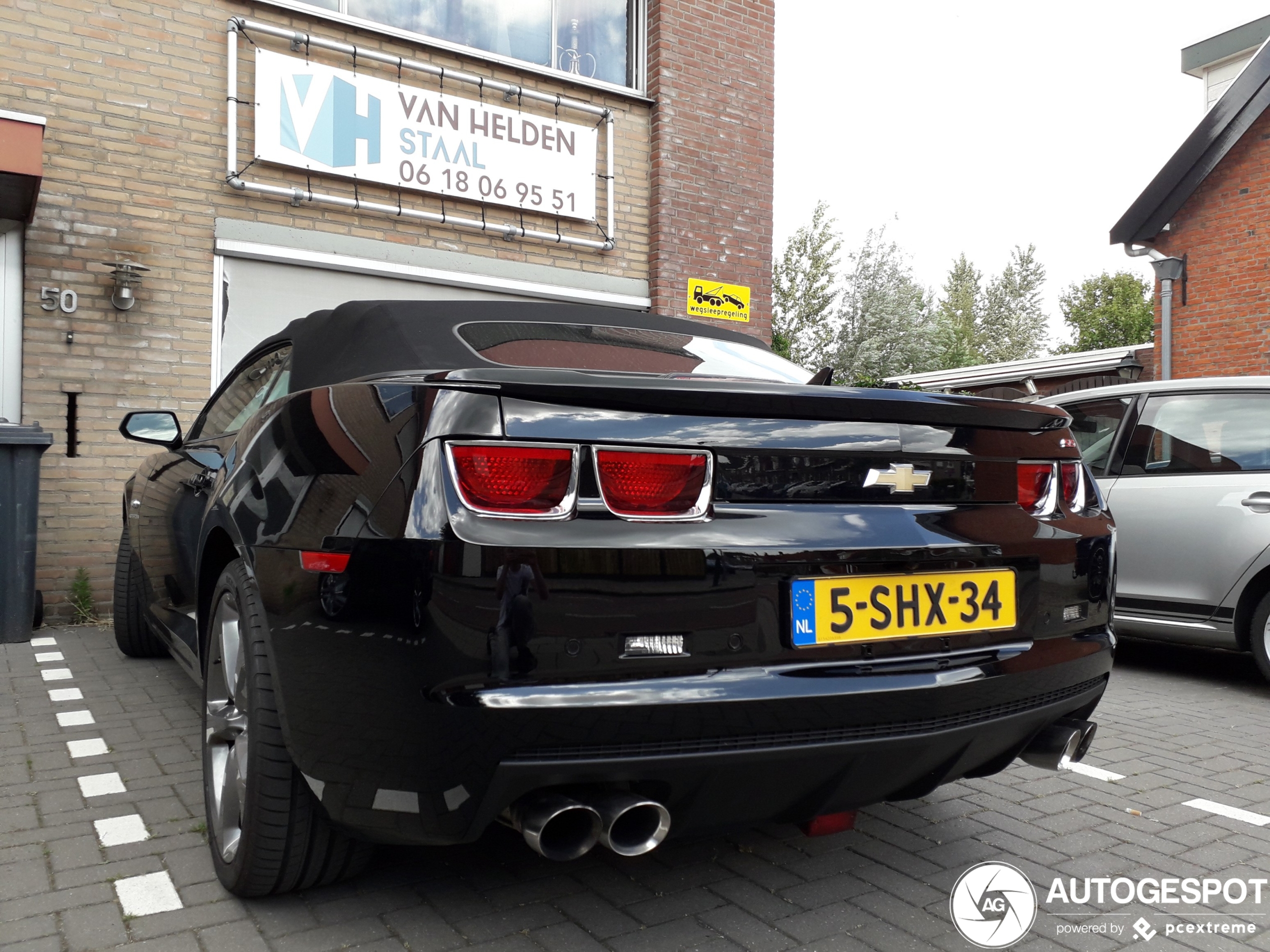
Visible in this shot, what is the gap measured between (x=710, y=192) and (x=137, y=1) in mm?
4757

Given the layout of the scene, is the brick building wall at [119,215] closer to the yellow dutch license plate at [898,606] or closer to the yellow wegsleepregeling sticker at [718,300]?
the yellow wegsleepregeling sticker at [718,300]

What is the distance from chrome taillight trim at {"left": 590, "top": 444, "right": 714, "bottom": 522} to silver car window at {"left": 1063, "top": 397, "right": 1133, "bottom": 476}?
14.0 feet

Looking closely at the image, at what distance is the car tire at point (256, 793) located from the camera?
83.7 inches

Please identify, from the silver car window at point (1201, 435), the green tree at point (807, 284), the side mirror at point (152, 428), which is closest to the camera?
the side mirror at point (152, 428)

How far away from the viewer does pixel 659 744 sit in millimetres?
1777

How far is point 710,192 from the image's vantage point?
9.11 m

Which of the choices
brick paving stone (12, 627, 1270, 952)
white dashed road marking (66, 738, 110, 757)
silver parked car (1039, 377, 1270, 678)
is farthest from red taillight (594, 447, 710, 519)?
silver parked car (1039, 377, 1270, 678)

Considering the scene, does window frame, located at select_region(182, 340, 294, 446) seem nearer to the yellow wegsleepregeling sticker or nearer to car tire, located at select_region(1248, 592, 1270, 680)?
car tire, located at select_region(1248, 592, 1270, 680)

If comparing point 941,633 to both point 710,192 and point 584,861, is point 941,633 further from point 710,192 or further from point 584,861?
point 710,192

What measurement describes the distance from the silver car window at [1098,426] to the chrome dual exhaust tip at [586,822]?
14.7 ft

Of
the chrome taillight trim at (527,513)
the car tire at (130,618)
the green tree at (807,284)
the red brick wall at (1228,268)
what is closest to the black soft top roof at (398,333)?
the chrome taillight trim at (527,513)

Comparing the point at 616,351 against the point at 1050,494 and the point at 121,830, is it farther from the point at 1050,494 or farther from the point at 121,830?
the point at 121,830

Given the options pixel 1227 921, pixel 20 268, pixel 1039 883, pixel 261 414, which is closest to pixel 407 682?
pixel 261 414

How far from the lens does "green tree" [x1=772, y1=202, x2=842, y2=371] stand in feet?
137
